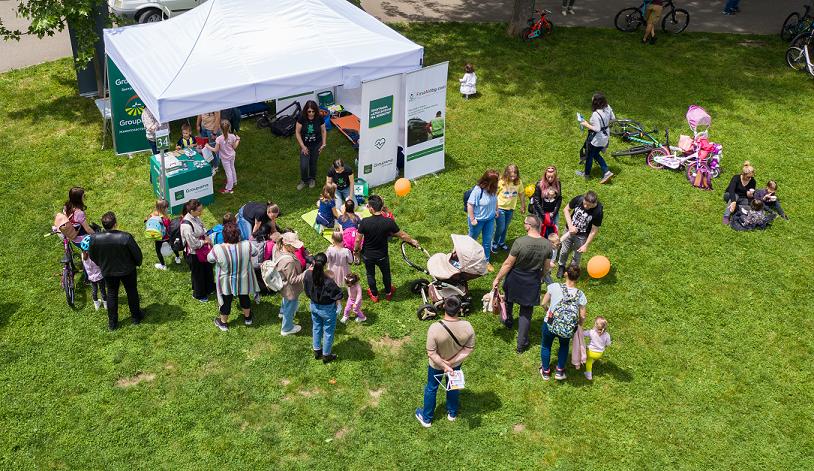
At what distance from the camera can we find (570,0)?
20656 mm

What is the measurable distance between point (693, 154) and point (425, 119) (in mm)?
5833

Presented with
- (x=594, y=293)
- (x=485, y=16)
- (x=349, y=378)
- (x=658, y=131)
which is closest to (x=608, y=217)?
(x=594, y=293)

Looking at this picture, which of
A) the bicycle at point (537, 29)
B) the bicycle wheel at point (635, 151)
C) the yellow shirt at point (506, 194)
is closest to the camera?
the yellow shirt at point (506, 194)

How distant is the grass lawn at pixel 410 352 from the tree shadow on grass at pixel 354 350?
1.0 inches

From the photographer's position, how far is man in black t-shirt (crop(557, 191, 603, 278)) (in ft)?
31.0

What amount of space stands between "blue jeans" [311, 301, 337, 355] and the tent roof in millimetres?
4814

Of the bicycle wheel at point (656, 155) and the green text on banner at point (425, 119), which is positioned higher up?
the green text on banner at point (425, 119)

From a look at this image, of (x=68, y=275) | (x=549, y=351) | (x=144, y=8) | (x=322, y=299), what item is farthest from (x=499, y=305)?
(x=144, y=8)

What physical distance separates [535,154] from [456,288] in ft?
18.7

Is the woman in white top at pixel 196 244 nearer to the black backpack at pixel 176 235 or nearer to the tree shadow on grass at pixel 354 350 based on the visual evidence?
the black backpack at pixel 176 235

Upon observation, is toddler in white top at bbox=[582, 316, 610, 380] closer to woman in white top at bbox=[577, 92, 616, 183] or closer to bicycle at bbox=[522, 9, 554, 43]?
woman in white top at bbox=[577, 92, 616, 183]

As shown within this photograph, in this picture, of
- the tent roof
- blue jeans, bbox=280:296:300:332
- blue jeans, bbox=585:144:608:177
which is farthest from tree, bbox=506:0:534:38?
blue jeans, bbox=280:296:300:332

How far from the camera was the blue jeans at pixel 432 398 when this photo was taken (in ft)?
24.2

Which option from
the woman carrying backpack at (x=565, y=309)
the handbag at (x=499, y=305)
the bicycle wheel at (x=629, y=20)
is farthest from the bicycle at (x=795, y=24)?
the woman carrying backpack at (x=565, y=309)
